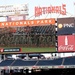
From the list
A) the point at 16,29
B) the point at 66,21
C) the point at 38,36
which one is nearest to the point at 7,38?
the point at 16,29

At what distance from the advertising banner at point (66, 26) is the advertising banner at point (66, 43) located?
0.91 ft

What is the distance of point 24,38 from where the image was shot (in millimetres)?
20641

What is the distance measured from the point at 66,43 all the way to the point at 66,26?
3.70 feet

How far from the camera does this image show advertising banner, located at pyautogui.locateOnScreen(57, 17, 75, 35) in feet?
65.4

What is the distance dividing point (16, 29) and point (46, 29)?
207cm

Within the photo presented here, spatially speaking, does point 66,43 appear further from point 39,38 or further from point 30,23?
point 30,23

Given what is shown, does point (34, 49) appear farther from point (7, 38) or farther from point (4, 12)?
point (4, 12)

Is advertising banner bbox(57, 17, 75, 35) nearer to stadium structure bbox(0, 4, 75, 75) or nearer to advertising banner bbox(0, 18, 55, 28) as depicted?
stadium structure bbox(0, 4, 75, 75)

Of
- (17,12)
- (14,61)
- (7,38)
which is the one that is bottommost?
(14,61)

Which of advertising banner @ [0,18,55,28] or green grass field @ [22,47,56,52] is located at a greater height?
advertising banner @ [0,18,55,28]

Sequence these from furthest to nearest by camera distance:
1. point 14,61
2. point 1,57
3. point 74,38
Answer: point 1,57 → point 14,61 → point 74,38

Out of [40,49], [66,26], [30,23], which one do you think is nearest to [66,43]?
[66,26]

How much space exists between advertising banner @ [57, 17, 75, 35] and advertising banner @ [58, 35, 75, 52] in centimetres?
28

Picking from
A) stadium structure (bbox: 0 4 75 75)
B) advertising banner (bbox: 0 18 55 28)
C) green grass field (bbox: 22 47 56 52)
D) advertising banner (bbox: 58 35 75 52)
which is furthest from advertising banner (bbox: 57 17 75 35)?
green grass field (bbox: 22 47 56 52)
